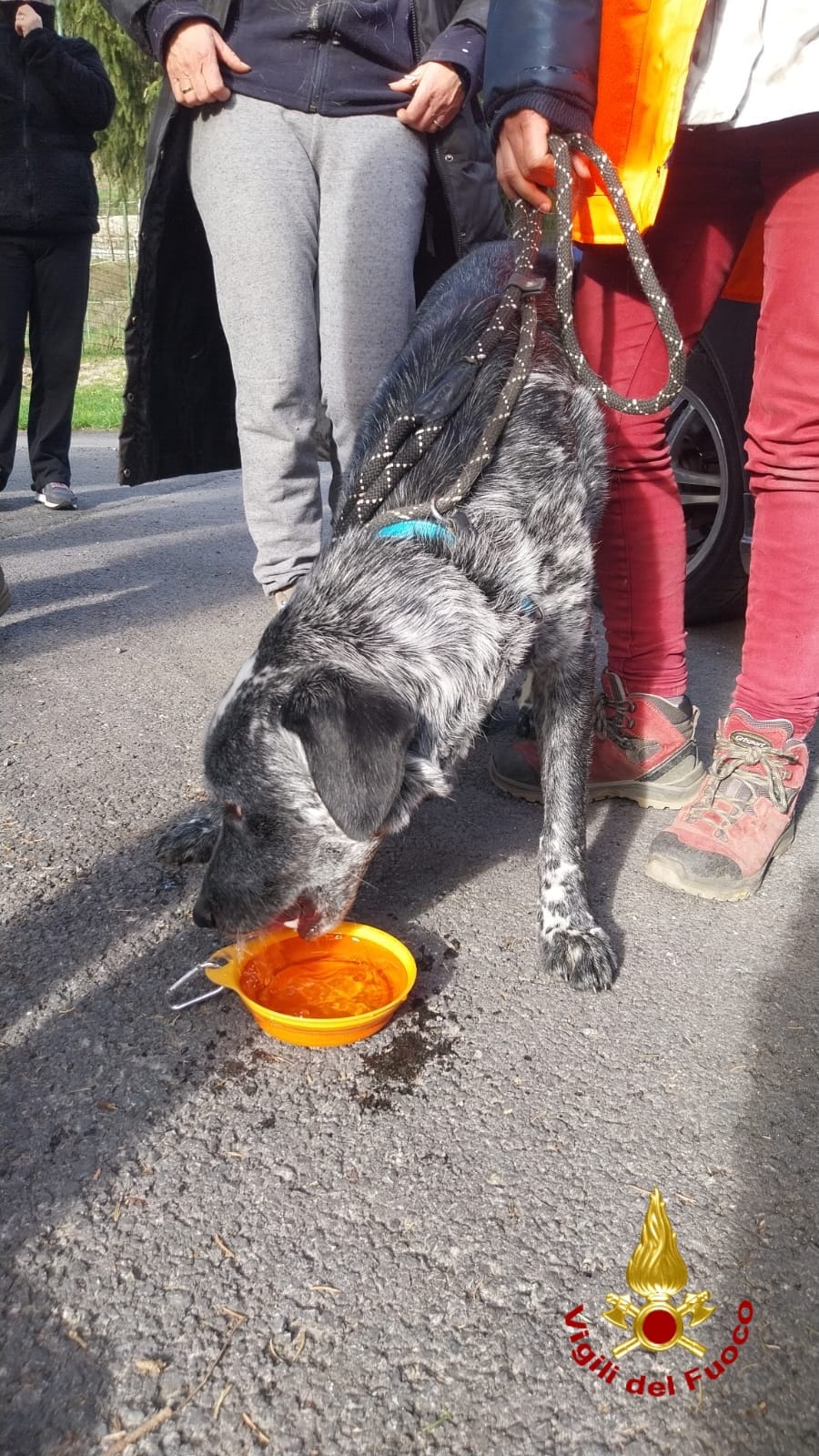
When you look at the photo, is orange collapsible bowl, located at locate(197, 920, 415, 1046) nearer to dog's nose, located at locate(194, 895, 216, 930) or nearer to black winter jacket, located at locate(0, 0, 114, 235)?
dog's nose, located at locate(194, 895, 216, 930)

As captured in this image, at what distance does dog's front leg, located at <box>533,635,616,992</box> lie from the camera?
8.48 feet

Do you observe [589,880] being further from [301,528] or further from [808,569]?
[301,528]

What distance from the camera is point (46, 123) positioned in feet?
21.6

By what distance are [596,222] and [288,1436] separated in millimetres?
2643

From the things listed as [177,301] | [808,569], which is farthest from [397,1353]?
[177,301]

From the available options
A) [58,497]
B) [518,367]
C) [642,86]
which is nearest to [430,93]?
[642,86]

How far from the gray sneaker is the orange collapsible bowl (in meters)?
5.72

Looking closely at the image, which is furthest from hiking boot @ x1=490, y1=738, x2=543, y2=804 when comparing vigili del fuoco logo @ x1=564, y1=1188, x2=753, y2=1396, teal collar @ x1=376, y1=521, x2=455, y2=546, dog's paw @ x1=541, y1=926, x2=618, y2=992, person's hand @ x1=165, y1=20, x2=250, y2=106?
person's hand @ x1=165, y1=20, x2=250, y2=106

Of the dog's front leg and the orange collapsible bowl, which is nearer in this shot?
the orange collapsible bowl

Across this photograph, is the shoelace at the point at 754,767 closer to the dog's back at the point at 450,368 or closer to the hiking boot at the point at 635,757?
the hiking boot at the point at 635,757

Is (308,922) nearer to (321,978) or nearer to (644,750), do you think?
(321,978)

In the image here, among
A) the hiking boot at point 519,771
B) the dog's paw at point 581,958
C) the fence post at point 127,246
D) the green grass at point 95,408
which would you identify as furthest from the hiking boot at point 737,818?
the fence post at point 127,246

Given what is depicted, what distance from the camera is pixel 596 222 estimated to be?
2.59m

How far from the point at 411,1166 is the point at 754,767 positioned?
162 centimetres
